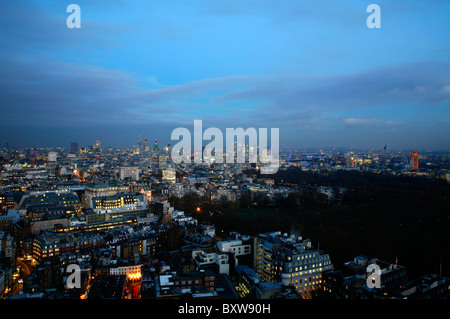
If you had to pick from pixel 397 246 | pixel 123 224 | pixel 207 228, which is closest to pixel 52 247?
pixel 123 224

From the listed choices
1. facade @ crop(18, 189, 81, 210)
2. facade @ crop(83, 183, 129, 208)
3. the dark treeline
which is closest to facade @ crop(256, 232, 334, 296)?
the dark treeline

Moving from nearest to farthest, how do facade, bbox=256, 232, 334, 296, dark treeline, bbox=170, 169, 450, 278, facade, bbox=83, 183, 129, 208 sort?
facade, bbox=256, 232, 334, 296
dark treeline, bbox=170, 169, 450, 278
facade, bbox=83, 183, 129, 208

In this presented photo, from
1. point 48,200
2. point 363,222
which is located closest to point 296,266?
point 363,222

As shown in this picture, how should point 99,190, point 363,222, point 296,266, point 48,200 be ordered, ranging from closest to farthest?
point 296,266
point 363,222
point 48,200
point 99,190

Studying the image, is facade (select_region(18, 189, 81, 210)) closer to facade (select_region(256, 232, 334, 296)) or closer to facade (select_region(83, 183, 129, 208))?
facade (select_region(83, 183, 129, 208))

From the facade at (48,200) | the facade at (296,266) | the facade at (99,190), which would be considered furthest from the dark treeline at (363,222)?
the facade at (48,200)

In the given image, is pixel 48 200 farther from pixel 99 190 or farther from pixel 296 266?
pixel 296 266

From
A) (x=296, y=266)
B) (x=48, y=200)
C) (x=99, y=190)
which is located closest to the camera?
(x=296, y=266)
